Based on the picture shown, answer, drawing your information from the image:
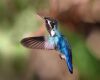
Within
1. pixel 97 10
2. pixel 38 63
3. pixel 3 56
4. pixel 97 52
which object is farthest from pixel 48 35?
pixel 97 10

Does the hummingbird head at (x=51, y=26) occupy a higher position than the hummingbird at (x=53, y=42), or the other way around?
the hummingbird head at (x=51, y=26)

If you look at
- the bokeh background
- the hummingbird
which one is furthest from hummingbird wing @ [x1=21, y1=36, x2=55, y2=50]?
the bokeh background

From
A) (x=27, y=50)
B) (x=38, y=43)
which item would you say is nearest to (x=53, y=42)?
(x=38, y=43)

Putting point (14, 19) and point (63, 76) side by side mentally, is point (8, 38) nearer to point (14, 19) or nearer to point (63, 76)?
point (14, 19)

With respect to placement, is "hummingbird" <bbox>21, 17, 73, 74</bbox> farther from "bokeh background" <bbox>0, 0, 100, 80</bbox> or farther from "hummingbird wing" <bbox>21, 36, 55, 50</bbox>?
"bokeh background" <bbox>0, 0, 100, 80</bbox>

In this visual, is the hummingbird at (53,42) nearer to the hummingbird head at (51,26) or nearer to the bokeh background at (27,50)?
the hummingbird head at (51,26)

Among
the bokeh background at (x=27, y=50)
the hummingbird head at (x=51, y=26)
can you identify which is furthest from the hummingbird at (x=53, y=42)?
the bokeh background at (x=27, y=50)

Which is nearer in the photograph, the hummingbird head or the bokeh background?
the hummingbird head
